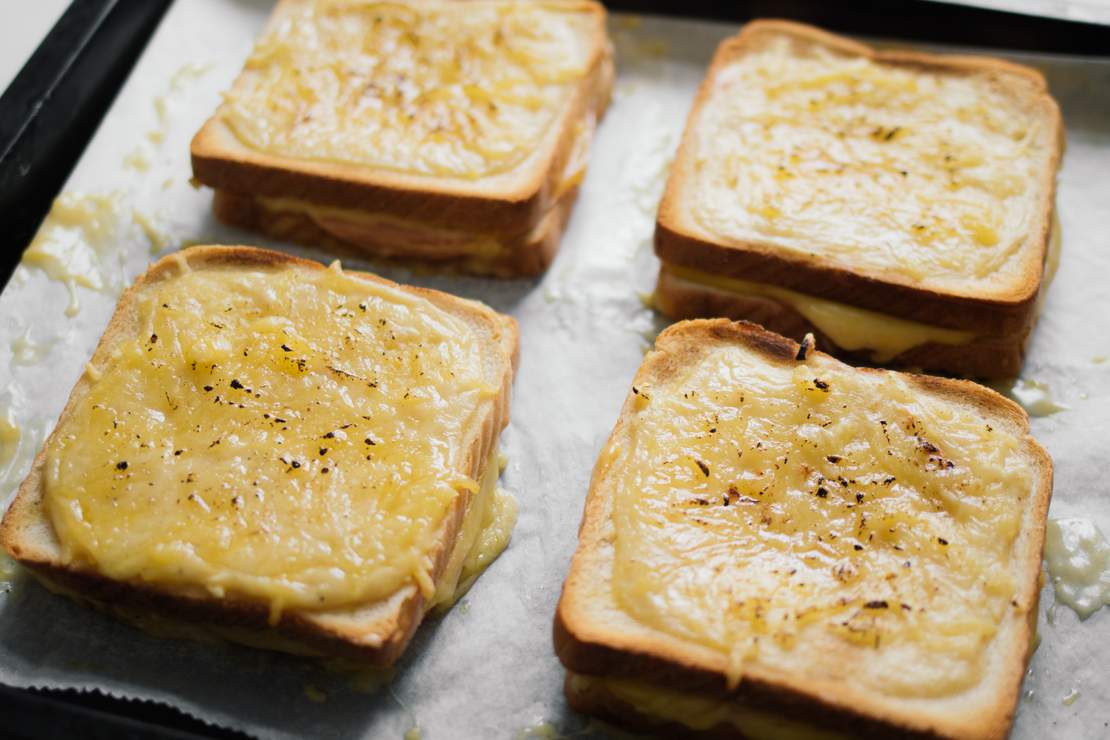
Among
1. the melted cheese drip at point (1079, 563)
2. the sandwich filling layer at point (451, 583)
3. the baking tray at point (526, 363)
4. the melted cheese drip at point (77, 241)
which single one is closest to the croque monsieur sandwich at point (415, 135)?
the baking tray at point (526, 363)

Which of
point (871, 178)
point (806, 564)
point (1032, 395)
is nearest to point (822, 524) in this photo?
point (806, 564)

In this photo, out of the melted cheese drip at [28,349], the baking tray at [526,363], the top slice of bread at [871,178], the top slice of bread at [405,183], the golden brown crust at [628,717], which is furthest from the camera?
the top slice of bread at [405,183]

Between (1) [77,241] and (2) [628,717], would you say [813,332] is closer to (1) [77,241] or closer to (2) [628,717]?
(2) [628,717]

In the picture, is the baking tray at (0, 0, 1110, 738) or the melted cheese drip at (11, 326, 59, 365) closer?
the baking tray at (0, 0, 1110, 738)

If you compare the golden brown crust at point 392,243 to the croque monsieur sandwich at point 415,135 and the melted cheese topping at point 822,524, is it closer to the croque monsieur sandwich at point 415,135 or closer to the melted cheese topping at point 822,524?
the croque monsieur sandwich at point 415,135

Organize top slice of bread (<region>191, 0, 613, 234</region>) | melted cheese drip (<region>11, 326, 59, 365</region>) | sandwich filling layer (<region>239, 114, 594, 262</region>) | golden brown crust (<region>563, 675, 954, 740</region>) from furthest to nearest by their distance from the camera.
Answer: sandwich filling layer (<region>239, 114, 594, 262</region>)
top slice of bread (<region>191, 0, 613, 234</region>)
melted cheese drip (<region>11, 326, 59, 365</region>)
golden brown crust (<region>563, 675, 954, 740</region>)

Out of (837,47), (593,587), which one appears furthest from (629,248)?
(593,587)

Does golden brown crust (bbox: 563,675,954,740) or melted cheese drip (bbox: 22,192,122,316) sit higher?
melted cheese drip (bbox: 22,192,122,316)

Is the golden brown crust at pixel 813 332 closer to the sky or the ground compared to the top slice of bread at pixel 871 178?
closer to the ground

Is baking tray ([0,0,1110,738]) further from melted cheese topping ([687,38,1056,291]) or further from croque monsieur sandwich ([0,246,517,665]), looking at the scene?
melted cheese topping ([687,38,1056,291])

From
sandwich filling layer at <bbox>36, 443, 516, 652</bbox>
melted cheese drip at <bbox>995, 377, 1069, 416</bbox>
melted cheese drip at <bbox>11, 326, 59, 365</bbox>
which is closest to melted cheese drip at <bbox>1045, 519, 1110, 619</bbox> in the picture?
melted cheese drip at <bbox>995, 377, 1069, 416</bbox>
